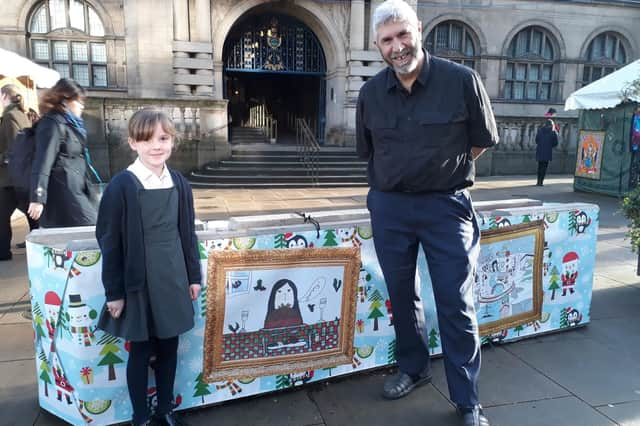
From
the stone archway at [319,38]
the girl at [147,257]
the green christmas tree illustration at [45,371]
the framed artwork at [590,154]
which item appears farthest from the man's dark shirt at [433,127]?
the stone archway at [319,38]

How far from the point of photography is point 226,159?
13555mm

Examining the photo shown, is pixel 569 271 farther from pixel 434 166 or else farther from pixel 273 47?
pixel 273 47

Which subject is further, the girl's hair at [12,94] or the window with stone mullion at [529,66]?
the window with stone mullion at [529,66]

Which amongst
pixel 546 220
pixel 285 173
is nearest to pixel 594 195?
pixel 285 173

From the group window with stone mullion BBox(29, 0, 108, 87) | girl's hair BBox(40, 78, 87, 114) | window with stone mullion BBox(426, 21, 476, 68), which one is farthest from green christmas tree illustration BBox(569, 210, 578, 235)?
window with stone mullion BBox(426, 21, 476, 68)

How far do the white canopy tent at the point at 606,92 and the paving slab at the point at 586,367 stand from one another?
856cm

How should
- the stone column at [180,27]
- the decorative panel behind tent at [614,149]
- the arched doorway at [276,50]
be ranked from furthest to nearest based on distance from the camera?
the arched doorway at [276,50]
the stone column at [180,27]
the decorative panel behind tent at [614,149]

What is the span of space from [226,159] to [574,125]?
12.0 meters

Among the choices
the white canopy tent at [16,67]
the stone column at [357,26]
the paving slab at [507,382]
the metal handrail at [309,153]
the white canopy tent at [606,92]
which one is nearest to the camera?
the paving slab at [507,382]

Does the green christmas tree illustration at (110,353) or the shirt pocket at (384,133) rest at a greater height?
the shirt pocket at (384,133)

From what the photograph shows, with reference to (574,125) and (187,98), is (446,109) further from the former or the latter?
(574,125)

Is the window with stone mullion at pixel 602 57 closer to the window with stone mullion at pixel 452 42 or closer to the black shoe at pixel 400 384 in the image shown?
the window with stone mullion at pixel 452 42

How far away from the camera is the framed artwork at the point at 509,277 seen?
3.32 metres

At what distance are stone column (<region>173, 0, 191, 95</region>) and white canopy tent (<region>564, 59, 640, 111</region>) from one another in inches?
418
